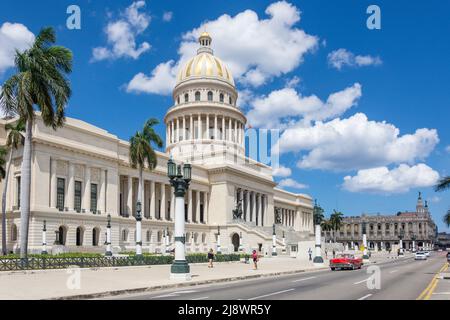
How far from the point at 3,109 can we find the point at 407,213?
185 metres

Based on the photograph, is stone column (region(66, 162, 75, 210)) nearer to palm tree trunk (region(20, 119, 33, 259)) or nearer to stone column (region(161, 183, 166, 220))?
palm tree trunk (region(20, 119, 33, 259))

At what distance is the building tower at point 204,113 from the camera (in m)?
108

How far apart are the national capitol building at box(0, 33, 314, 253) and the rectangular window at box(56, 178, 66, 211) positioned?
0.12m

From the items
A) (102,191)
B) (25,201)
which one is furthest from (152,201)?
(25,201)

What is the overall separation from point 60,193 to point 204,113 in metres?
53.5

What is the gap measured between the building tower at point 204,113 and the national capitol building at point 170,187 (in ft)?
0.74

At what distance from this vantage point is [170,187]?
84.9 m

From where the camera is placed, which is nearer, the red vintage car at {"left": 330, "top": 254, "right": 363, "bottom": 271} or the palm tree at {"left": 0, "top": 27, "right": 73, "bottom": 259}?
the palm tree at {"left": 0, "top": 27, "right": 73, "bottom": 259}

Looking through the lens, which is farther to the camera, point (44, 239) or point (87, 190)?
point (87, 190)

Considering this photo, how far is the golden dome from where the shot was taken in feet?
372

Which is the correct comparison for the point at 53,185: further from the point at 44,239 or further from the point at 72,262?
the point at 72,262

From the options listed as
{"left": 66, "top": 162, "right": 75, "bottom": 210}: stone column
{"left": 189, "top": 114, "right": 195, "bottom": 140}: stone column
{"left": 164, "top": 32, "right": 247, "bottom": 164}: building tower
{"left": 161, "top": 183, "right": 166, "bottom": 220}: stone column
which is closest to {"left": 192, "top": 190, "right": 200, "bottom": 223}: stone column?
{"left": 161, "top": 183, "right": 166, "bottom": 220}: stone column

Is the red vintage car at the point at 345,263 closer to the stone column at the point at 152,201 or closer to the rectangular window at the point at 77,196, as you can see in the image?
the rectangular window at the point at 77,196
